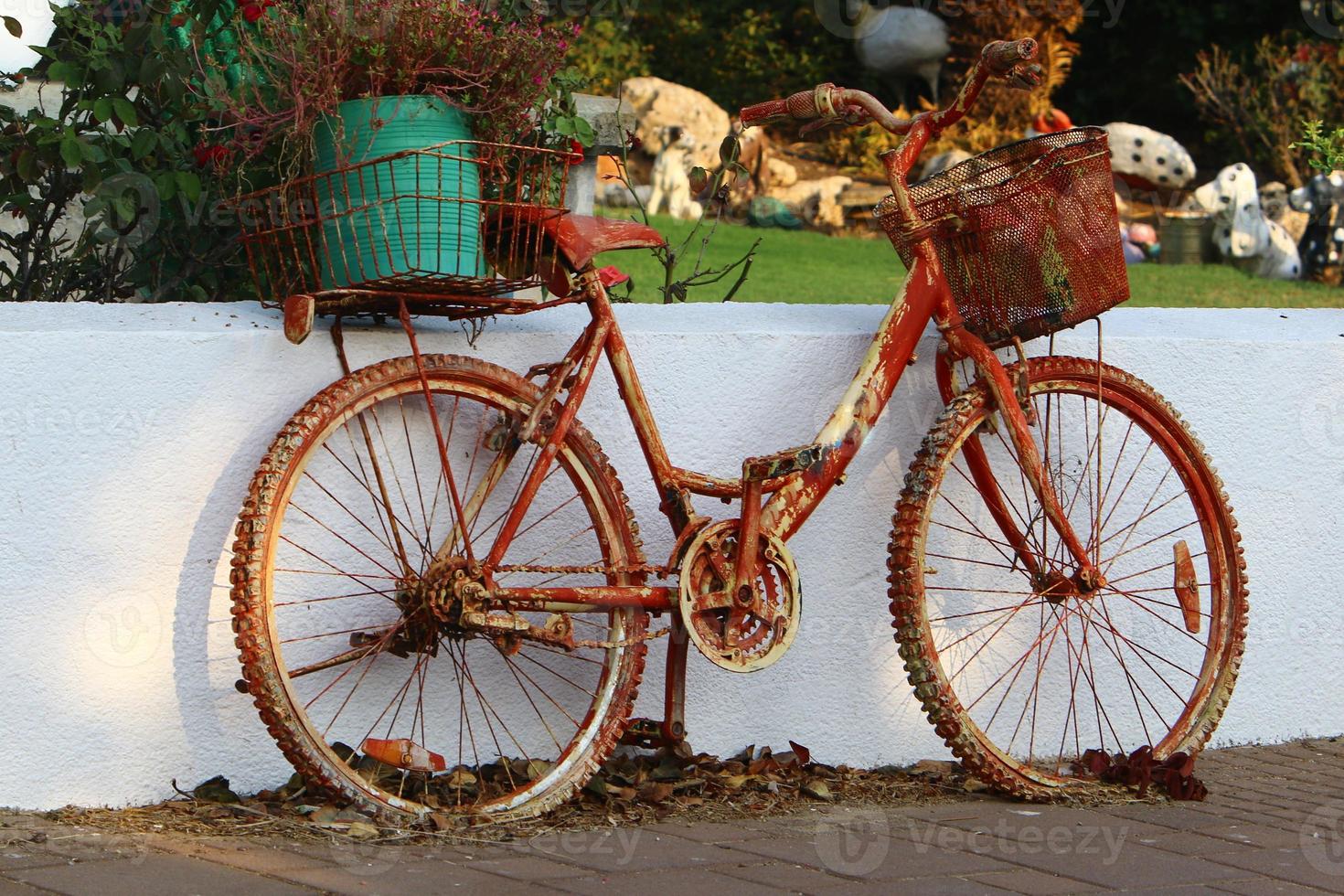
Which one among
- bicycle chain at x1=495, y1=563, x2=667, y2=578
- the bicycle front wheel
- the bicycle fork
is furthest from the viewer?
the bicycle front wheel

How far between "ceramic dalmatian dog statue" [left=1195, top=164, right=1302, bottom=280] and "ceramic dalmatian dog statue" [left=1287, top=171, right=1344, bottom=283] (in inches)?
4.7

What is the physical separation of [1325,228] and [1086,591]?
797cm

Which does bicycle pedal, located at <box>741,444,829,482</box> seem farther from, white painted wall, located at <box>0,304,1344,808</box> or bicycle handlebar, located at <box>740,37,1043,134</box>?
bicycle handlebar, located at <box>740,37,1043,134</box>

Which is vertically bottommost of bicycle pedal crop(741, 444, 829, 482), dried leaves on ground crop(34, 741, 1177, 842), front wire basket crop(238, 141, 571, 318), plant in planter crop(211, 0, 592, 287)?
dried leaves on ground crop(34, 741, 1177, 842)

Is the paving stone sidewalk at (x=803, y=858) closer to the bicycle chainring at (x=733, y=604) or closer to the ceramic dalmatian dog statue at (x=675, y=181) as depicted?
the bicycle chainring at (x=733, y=604)

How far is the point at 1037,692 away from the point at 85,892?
7.50 feet

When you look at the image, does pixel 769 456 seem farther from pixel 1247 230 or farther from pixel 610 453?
pixel 1247 230

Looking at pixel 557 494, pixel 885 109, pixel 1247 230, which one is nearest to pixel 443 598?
pixel 557 494

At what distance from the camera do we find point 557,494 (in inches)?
144

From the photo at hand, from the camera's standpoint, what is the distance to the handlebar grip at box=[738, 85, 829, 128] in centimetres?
358

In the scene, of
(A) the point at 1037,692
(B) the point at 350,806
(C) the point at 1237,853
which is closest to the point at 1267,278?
(A) the point at 1037,692

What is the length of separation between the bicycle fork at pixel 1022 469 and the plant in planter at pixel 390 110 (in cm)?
107

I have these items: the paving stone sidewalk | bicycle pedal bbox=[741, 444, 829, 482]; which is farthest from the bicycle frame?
the paving stone sidewalk

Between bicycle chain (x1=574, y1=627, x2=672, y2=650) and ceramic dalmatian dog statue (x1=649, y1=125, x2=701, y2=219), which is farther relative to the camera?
ceramic dalmatian dog statue (x1=649, y1=125, x2=701, y2=219)
